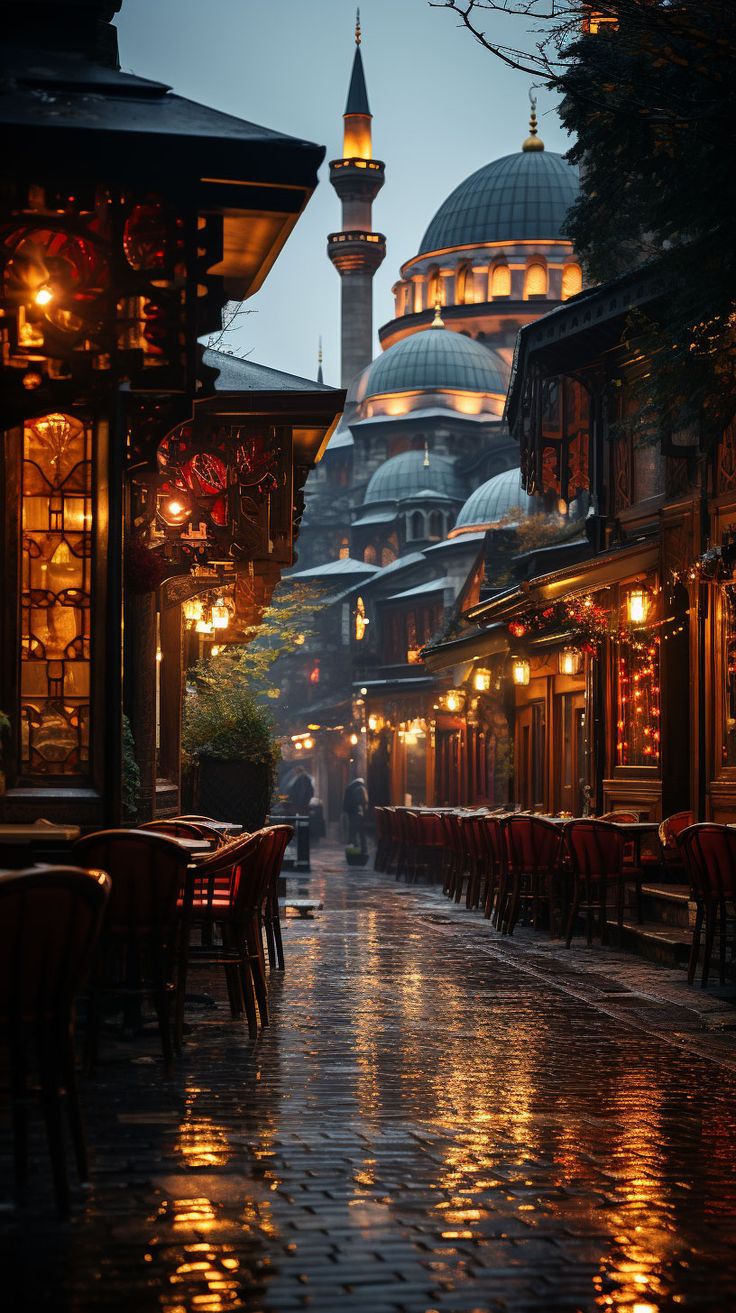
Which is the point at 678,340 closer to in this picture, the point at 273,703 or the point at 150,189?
the point at 150,189

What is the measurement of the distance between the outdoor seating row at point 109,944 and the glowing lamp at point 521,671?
13853 mm

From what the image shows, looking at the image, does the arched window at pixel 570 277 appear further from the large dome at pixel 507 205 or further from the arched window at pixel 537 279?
the large dome at pixel 507 205

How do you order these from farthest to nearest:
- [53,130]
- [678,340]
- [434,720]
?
[434,720]
[678,340]
[53,130]

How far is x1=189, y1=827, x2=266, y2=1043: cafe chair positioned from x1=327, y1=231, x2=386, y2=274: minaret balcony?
83242mm

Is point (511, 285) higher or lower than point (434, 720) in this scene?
higher

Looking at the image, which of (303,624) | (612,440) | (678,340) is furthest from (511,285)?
(678,340)

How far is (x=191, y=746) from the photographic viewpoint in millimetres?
21250

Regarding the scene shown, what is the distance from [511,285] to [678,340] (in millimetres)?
68801

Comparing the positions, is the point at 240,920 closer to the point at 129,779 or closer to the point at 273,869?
the point at 273,869

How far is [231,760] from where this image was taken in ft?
70.0

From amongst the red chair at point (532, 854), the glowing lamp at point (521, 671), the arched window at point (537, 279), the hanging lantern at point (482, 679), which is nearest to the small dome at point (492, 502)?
the arched window at point (537, 279)

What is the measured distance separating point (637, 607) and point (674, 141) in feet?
24.4

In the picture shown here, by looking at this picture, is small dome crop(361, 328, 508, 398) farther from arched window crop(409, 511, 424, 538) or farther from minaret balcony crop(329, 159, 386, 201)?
minaret balcony crop(329, 159, 386, 201)

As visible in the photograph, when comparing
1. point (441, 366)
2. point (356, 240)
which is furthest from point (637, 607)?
point (356, 240)
